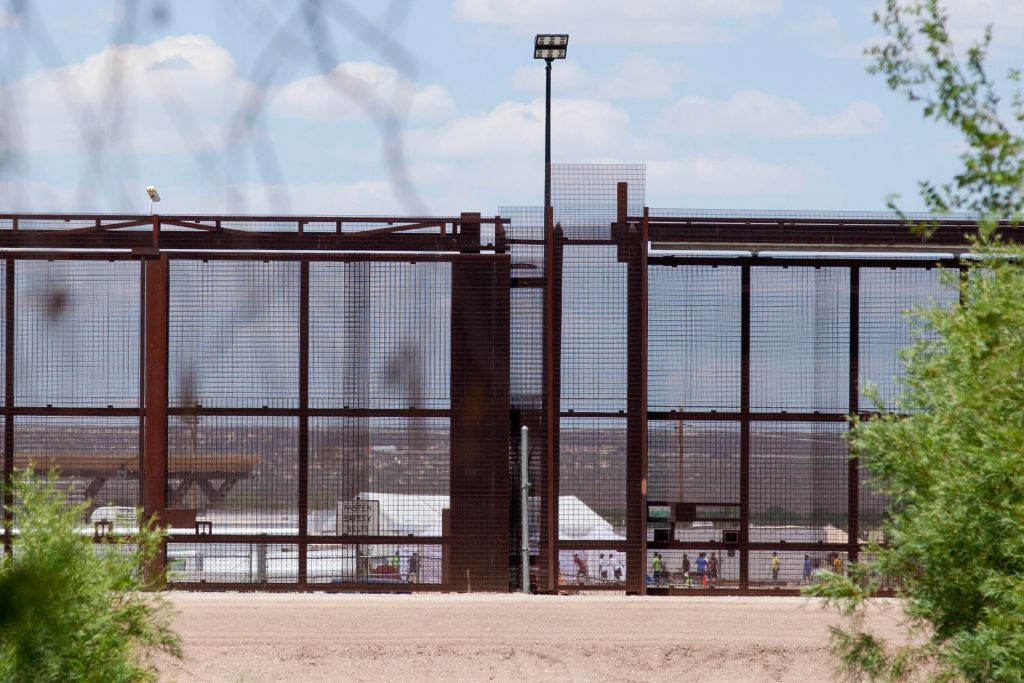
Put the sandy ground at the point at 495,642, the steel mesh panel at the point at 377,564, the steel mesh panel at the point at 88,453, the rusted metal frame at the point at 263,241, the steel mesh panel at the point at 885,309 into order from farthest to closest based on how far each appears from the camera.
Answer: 1. the rusted metal frame at the point at 263,241
2. the steel mesh panel at the point at 377,564
3. the steel mesh panel at the point at 885,309
4. the steel mesh panel at the point at 88,453
5. the sandy ground at the point at 495,642

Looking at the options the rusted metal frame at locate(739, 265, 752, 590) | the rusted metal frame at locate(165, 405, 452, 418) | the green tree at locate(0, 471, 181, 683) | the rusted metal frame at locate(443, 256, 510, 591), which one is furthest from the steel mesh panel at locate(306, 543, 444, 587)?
the rusted metal frame at locate(739, 265, 752, 590)

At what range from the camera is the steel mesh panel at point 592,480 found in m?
18.3

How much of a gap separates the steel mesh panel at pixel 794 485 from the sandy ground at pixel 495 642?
133cm

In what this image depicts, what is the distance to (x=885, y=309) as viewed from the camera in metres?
18.3

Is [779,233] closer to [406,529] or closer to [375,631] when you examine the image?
[406,529]

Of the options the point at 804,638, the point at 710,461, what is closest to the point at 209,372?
the point at 710,461

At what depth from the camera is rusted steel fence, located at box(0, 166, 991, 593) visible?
18125 millimetres

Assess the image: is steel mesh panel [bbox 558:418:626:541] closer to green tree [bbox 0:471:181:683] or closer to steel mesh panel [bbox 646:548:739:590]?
steel mesh panel [bbox 646:548:739:590]

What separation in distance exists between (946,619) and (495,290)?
26.0 feet

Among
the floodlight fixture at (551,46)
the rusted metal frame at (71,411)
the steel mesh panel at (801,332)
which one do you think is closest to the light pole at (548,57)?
the floodlight fixture at (551,46)

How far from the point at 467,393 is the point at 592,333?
2.00 metres

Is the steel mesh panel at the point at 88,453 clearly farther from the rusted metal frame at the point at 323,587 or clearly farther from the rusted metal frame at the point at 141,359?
the rusted metal frame at the point at 323,587

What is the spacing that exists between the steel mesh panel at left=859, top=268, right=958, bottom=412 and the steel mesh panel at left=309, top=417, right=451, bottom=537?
6.20 metres

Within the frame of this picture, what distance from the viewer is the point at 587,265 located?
719 inches
